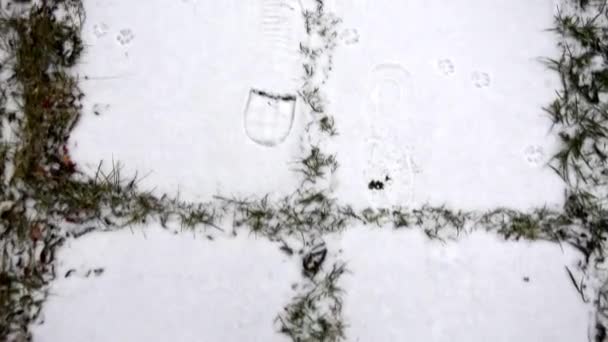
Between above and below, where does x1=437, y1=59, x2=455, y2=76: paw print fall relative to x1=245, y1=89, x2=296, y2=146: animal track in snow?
above

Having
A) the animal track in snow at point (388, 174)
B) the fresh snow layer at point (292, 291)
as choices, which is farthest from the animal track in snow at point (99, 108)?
the animal track in snow at point (388, 174)

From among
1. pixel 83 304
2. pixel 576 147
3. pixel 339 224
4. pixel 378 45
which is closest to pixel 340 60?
pixel 378 45

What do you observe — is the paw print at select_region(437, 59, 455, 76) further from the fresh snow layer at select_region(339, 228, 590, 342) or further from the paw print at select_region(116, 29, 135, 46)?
the paw print at select_region(116, 29, 135, 46)

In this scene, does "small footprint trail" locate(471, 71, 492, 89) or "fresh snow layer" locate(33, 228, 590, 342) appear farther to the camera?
"small footprint trail" locate(471, 71, 492, 89)

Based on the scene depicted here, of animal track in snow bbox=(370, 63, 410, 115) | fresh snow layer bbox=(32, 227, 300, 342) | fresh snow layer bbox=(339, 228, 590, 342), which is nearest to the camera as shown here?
fresh snow layer bbox=(32, 227, 300, 342)

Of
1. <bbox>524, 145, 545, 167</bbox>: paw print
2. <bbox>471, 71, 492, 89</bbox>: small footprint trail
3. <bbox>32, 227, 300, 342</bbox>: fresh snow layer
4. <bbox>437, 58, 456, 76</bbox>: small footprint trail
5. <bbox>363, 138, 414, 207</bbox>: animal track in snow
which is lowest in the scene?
<bbox>32, 227, 300, 342</bbox>: fresh snow layer

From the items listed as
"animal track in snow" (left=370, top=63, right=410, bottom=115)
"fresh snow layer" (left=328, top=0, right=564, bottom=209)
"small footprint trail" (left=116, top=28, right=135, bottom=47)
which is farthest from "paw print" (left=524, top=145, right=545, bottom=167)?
"small footprint trail" (left=116, top=28, right=135, bottom=47)

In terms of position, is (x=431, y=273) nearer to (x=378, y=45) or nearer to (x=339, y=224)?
(x=339, y=224)
